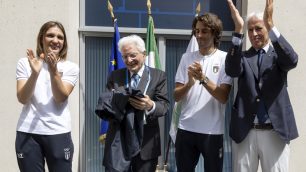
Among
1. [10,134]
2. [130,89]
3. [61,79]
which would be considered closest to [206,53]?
[130,89]

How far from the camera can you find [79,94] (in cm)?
530

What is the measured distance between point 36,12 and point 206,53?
2.29 meters

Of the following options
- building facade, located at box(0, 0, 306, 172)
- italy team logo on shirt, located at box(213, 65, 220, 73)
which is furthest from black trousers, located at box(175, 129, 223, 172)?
building facade, located at box(0, 0, 306, 172)

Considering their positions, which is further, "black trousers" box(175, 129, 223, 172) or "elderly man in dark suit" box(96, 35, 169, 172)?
"black trousers" box(175, 129, 223, 172)

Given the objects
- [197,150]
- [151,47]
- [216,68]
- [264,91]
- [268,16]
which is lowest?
[197,150]

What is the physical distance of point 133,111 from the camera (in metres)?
3.42

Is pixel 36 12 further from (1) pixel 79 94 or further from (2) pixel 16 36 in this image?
(1) pixel 79 94

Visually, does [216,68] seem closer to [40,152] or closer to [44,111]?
[44,111]

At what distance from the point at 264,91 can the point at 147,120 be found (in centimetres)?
91

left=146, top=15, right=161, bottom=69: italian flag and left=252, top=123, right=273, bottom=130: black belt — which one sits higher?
left=146, top=15, right=161, bottom=69: italian flag

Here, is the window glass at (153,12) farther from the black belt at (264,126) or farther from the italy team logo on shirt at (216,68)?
the black belt at (264,126)

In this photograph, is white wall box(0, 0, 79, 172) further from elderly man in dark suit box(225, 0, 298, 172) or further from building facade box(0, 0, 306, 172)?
elderly man in dark suit box(225, 0, 298, 172)

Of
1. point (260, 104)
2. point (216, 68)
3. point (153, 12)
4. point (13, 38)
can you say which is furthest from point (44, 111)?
point (153, 12)

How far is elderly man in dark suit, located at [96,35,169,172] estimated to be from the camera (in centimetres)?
337
